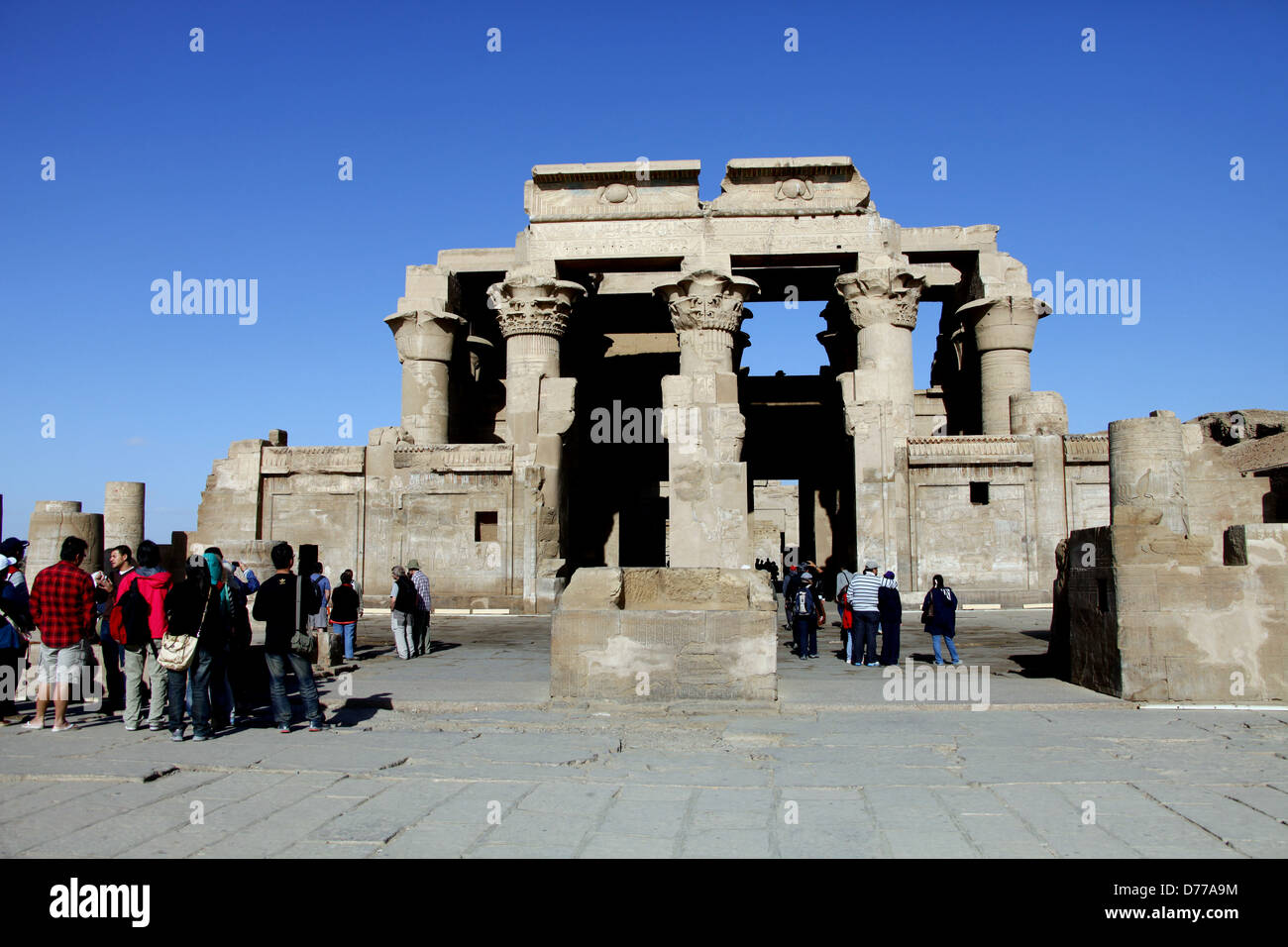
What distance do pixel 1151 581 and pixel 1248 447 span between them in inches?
587

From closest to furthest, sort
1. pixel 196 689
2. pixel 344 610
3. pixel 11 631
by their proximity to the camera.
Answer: pixel 196 689 → pixel 11 631 → pixel 344 610

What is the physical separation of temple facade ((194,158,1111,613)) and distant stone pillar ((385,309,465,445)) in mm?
52

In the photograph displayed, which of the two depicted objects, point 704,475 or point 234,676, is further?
point 704,475

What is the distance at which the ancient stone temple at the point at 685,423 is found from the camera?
65.5 ft

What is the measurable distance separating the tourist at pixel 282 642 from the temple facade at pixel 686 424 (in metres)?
11.9

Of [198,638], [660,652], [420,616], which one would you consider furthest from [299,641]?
[420,616]

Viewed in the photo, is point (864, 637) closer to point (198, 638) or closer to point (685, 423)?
point (198, 638)

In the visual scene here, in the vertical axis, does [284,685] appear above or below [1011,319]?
below

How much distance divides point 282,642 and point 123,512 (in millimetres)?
14287

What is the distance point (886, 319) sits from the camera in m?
22.0

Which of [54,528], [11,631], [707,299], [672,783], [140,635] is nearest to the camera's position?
[672,783]
